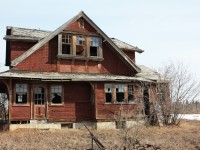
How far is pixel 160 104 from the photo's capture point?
2628cm

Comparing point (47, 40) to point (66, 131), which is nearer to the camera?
point (66, 131)

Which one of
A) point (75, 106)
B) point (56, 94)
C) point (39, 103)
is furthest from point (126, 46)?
point (39, 103)

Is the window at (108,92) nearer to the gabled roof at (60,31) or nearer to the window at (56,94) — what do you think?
the gabled roof at (60,31)

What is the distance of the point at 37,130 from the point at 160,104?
1007 cm

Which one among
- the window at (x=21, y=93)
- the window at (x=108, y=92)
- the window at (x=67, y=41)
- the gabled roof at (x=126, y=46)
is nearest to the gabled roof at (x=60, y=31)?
the window at (x=67, y=41)

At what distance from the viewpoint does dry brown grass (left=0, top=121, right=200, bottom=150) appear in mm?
16516

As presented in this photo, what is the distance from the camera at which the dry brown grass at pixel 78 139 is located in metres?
16.5

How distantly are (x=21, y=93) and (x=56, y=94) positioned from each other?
261cm

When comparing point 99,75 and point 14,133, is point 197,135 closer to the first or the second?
point 99,75

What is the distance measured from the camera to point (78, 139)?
1855 centimetres

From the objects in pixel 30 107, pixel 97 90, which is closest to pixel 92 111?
pixel 97 90

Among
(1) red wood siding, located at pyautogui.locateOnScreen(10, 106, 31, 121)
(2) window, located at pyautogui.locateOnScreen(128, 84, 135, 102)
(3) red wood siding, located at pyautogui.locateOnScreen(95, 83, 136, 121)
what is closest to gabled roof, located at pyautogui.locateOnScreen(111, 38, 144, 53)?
(2) window, located at pyautogui.locateOnScreen(128, 84, 135, 102)

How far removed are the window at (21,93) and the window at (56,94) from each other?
2.01 m

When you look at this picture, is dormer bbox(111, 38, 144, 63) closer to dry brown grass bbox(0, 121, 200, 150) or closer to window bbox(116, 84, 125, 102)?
window bbox(116, 84, 125, 102)
